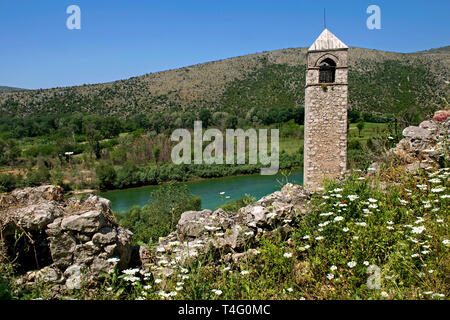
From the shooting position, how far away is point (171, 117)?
182ft

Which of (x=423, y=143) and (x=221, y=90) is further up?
(x=221, y=90)

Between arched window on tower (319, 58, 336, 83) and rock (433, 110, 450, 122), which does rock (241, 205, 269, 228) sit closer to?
rock (433, 110, 450, 122)

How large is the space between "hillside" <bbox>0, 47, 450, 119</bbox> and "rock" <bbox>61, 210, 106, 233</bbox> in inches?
1972

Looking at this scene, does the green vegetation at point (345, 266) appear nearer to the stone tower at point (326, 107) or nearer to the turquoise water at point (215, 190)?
the stone tower at point (326, 107)

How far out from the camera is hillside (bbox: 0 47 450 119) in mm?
52656

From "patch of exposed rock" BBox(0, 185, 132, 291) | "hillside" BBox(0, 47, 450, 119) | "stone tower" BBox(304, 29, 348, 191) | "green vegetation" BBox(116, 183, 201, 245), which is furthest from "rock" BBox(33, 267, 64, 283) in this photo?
"hillside" BBox(0, 47, 450, 119)

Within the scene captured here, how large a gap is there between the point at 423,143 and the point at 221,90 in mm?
65091

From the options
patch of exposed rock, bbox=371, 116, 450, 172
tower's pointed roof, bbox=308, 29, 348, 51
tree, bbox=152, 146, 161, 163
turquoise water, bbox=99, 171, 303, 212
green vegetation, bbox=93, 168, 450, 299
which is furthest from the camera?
tree, bbox=152, 146, 161, 163

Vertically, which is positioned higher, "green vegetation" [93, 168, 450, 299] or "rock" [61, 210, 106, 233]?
"rock" [61, 210, 106, 233]

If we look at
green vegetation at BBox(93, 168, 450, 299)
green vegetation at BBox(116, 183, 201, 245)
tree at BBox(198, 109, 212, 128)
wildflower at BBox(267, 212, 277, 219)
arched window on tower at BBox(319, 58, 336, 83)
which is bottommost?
green vegetation at BBox(116, 183, 201, 245)

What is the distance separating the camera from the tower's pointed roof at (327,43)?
9.98m

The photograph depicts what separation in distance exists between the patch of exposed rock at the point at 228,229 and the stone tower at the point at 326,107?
683 cm
